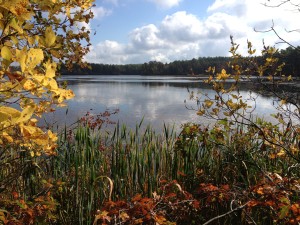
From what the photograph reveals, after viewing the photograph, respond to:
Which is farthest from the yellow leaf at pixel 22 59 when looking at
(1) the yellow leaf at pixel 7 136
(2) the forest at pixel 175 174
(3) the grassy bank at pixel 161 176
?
(3) the grassy bank at pixel 161 176

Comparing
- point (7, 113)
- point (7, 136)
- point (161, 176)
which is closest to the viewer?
point (7, 113)

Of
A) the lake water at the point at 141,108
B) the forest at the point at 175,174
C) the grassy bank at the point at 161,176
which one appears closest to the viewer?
the forest at the point at 175,174

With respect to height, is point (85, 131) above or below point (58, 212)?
above

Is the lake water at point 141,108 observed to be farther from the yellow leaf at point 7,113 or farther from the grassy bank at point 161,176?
the yellow leaf at point 7,113

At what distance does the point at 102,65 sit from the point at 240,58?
321 ft

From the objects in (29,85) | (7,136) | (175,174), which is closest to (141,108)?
(175,174)

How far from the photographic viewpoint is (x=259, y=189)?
213cm

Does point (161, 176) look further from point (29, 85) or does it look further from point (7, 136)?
point (29, 85)

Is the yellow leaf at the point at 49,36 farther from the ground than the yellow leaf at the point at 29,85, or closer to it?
farther from the ground

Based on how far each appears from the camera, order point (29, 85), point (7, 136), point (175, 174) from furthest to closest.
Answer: point (175, 174), point (7, 136), point (29, 85)

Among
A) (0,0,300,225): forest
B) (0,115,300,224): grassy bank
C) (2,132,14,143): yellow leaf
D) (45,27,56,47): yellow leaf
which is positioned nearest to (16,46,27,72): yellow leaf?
(45,27,56,47): yellow leaf

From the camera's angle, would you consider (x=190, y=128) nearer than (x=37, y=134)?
No

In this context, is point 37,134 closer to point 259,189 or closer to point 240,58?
point 259,189

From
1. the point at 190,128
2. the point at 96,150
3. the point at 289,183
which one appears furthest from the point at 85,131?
the point at 289,183
